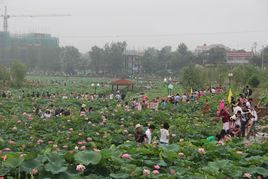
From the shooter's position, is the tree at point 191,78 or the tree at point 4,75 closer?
the tree at point 191,78

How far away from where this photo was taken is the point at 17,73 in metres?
52.3

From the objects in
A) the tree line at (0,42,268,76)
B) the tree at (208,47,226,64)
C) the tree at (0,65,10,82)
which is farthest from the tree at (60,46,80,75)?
the tree at (0,65,10,82)

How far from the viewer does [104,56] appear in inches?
3903

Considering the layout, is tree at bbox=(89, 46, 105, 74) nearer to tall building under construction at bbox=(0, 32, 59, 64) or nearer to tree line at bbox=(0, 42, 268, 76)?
tree line at bbox=(0, 42, 268, 76)

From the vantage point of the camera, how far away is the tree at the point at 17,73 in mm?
51844

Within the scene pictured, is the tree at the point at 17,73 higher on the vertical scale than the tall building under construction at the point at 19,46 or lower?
lower

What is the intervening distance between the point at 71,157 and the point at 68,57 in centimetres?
10342

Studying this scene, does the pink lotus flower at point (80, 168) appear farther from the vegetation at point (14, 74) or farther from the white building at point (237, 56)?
the white building at point (237, 56)

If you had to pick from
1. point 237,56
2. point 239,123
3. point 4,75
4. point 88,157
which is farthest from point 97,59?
point 88,157

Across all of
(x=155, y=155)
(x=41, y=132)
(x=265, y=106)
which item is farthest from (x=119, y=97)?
(x=155, y=155)

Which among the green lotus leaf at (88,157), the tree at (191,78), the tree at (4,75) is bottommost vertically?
the tree at (4,75)

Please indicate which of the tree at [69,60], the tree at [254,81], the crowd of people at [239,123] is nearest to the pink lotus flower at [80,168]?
the crowd of people at [239,123]

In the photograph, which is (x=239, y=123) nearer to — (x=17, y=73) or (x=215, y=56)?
(x=17, y=73)

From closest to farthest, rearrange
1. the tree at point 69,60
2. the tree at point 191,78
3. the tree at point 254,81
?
the tree at point 254,81
the tree at point 191,78
the tree at point 69,60
